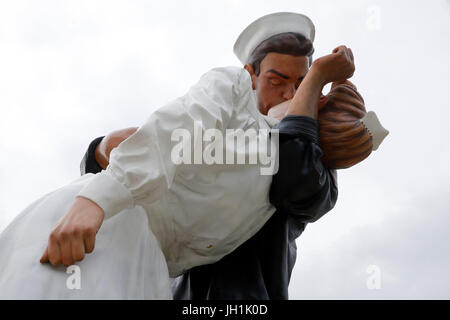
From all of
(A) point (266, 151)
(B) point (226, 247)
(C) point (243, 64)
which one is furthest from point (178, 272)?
(C) point (243, 64)

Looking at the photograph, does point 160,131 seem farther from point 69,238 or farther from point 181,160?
point 69,238

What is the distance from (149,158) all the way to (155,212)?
0.26 metres

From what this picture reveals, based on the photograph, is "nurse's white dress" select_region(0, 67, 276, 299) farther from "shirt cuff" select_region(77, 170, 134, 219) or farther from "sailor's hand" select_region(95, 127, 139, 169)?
"sailor's hand" select_region(95, 127, 139, 169)

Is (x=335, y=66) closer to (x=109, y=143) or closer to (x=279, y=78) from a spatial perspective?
(x=279, y=78)

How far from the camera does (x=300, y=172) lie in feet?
6.30

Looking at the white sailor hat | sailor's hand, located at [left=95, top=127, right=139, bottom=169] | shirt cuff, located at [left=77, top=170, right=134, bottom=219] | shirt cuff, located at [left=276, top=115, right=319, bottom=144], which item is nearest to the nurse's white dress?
shirt cuff, located at [left=77, top=170, right=134, bottom=219]

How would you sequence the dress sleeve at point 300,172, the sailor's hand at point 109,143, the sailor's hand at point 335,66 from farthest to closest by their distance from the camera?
the sailor's hand at point 109,143 < the sailor's hand at point 335,66 < the dress sleeve at point 300,172

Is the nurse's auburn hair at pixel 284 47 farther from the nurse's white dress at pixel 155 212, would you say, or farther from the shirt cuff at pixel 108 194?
the shirt cuff at pixel 108 194

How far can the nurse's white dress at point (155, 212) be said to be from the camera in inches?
64.4

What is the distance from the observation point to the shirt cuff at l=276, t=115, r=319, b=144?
197 centimetres

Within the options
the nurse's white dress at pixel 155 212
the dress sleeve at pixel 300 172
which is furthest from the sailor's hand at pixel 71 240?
the dress sleeve at pixel 300 172

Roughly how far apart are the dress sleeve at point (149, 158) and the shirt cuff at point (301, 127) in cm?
21

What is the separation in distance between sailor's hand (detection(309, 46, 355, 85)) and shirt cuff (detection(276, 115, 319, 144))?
18 cm
